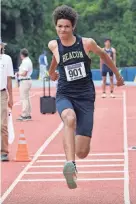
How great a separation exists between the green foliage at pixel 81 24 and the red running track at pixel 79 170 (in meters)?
38.2

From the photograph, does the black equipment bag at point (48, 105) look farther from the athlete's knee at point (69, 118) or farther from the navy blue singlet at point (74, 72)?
the athlete's knee at point (69, 118)

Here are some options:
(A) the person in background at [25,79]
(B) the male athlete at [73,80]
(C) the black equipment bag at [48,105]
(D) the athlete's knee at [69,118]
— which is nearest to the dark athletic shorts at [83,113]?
(B) the male athlete at [73,80]

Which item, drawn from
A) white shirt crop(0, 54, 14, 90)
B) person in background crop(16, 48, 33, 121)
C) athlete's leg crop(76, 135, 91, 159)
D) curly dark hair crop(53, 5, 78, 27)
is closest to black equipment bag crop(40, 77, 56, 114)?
person in background crop(16, 48, 33, 121)

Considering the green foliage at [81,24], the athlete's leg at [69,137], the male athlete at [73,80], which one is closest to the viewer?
the athlete's leg at [69,137]

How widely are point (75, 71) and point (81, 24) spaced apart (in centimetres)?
5533

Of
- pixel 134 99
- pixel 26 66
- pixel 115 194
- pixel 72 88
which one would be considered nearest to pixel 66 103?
pixel 72 88

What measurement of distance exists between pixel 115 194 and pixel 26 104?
11.0 metres

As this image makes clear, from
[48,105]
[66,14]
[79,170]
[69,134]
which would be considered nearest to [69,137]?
[69,134]

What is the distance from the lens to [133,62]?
5909cm

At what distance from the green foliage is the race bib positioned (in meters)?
47.7

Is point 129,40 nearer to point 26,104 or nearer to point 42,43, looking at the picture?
point 42,43

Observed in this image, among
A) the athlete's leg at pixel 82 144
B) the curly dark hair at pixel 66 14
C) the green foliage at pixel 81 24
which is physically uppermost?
the green foliage at pixel 81 24

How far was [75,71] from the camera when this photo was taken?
8133 millimetres

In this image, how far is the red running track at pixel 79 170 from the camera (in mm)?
9062
